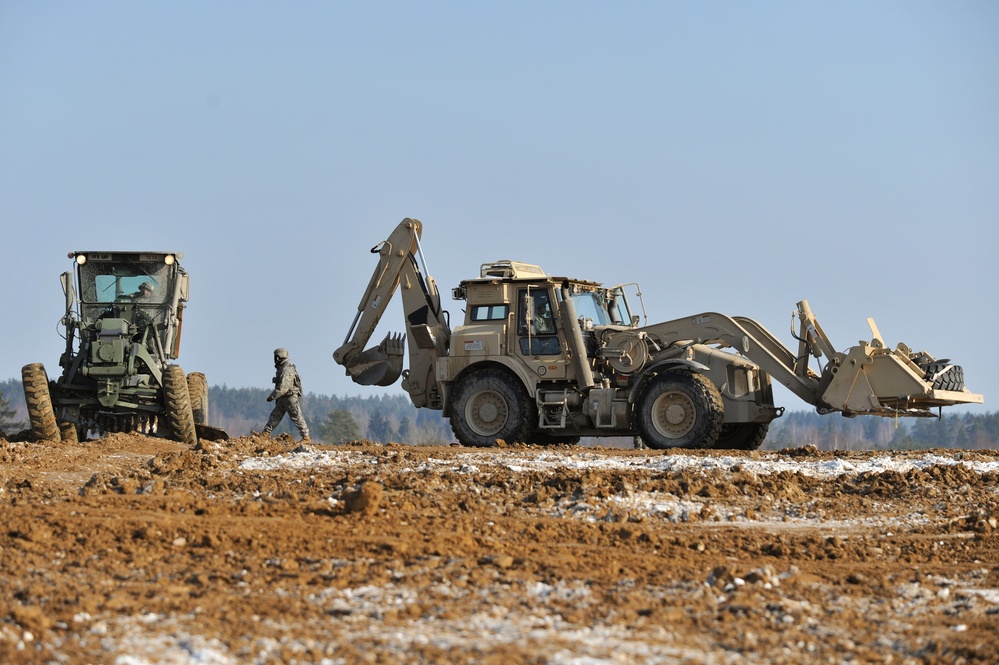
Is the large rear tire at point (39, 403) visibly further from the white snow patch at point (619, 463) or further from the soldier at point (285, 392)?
the white snow patch at point (619, 463)

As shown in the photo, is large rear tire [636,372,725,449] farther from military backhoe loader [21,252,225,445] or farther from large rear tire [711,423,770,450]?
military backhoe loader [21,252,225,445]

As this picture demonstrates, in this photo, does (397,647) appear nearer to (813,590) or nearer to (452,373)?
(813,590)

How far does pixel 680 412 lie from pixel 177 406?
7.09 meters

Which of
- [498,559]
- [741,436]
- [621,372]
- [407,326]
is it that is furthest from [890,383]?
[498,559]

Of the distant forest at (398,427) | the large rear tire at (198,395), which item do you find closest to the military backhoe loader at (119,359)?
the large rear tire at (198,395)

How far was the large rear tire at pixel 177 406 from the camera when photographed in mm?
17969

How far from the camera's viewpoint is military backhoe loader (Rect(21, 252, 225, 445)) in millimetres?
18156

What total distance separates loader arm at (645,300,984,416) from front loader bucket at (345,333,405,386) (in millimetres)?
4116

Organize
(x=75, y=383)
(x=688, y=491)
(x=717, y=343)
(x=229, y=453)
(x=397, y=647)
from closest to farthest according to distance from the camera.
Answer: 1. (x=397, y=647)
2. (x=688, y=491)
3. (x=229, y=453)
4. (x=717, y=343)
5. (x=75, y=383)

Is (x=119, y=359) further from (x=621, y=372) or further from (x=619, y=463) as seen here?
(x=619, y=463)

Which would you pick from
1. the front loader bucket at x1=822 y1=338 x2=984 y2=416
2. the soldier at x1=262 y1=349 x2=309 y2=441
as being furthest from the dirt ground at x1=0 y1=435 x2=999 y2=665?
the soldier at x1=262 y1=349 x2=309 y2=441

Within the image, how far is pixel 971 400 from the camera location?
54.4 feet

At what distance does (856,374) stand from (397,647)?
11027mm

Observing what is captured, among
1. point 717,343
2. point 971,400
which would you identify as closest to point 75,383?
point 717,343
